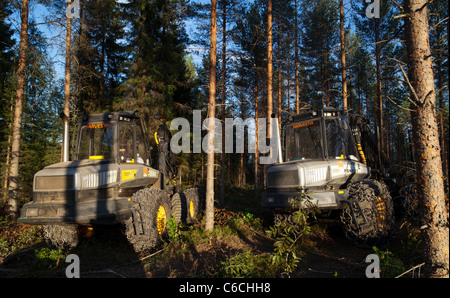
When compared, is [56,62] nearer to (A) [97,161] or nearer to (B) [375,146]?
(A) [97,161]

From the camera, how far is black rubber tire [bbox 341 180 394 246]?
5.96 metres


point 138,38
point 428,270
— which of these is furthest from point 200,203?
→ point 138,38

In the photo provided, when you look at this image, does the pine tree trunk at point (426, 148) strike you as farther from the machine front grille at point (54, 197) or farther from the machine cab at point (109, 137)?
the machine front grille at point (54, 197)

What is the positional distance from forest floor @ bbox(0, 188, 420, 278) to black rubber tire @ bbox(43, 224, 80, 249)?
0.61 ft

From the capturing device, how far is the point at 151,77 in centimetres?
1519

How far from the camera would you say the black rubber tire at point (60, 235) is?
674cm

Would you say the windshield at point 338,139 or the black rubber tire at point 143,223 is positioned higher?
the windshield at point 338,139

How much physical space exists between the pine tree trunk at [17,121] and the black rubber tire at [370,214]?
35.2 feet

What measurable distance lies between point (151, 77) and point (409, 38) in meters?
13.0

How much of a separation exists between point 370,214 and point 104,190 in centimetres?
580

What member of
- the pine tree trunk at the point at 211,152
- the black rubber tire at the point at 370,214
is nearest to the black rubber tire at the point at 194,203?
the pine tree trunk at the point at 211,152

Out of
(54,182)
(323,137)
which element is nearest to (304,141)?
(323,137)
